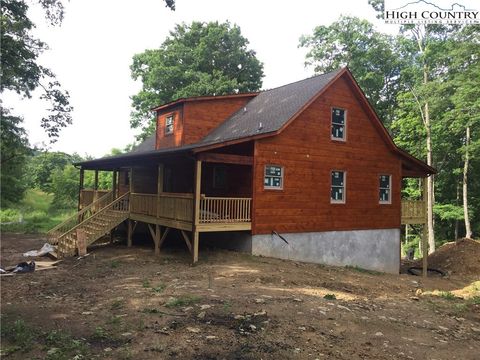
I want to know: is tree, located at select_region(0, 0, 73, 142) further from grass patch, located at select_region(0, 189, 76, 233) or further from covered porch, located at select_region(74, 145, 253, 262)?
grass patch, located at select_region(0, 189, 76, 233)

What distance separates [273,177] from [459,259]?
1270 cm

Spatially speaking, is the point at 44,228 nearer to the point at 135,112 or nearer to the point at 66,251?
the point at 66,251

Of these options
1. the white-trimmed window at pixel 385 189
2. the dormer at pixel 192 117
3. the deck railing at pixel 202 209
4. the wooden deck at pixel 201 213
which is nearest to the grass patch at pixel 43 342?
the wooden deck at pixel 201 213

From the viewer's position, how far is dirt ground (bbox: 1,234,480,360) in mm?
5852

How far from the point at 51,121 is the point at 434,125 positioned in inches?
1011

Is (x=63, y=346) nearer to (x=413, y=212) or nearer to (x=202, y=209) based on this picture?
(x=202, y=209)

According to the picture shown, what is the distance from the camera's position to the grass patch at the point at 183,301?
25.9 feet

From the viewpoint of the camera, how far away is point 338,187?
687 inches

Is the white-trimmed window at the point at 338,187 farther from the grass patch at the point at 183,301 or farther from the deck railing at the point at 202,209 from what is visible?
the grass patch at the point at 183,301

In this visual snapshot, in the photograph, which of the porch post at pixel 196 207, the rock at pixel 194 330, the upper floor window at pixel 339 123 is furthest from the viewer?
the upper floor window at pixel 339 123

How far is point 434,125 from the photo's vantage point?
28891 mm

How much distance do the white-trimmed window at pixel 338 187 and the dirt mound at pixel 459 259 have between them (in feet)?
26.1

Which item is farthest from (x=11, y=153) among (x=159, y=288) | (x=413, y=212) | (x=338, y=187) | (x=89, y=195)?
(x=413, y=212)

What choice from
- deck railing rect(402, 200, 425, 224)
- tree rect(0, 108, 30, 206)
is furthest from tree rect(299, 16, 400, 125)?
tree rect(0, 108, 30, 206)
